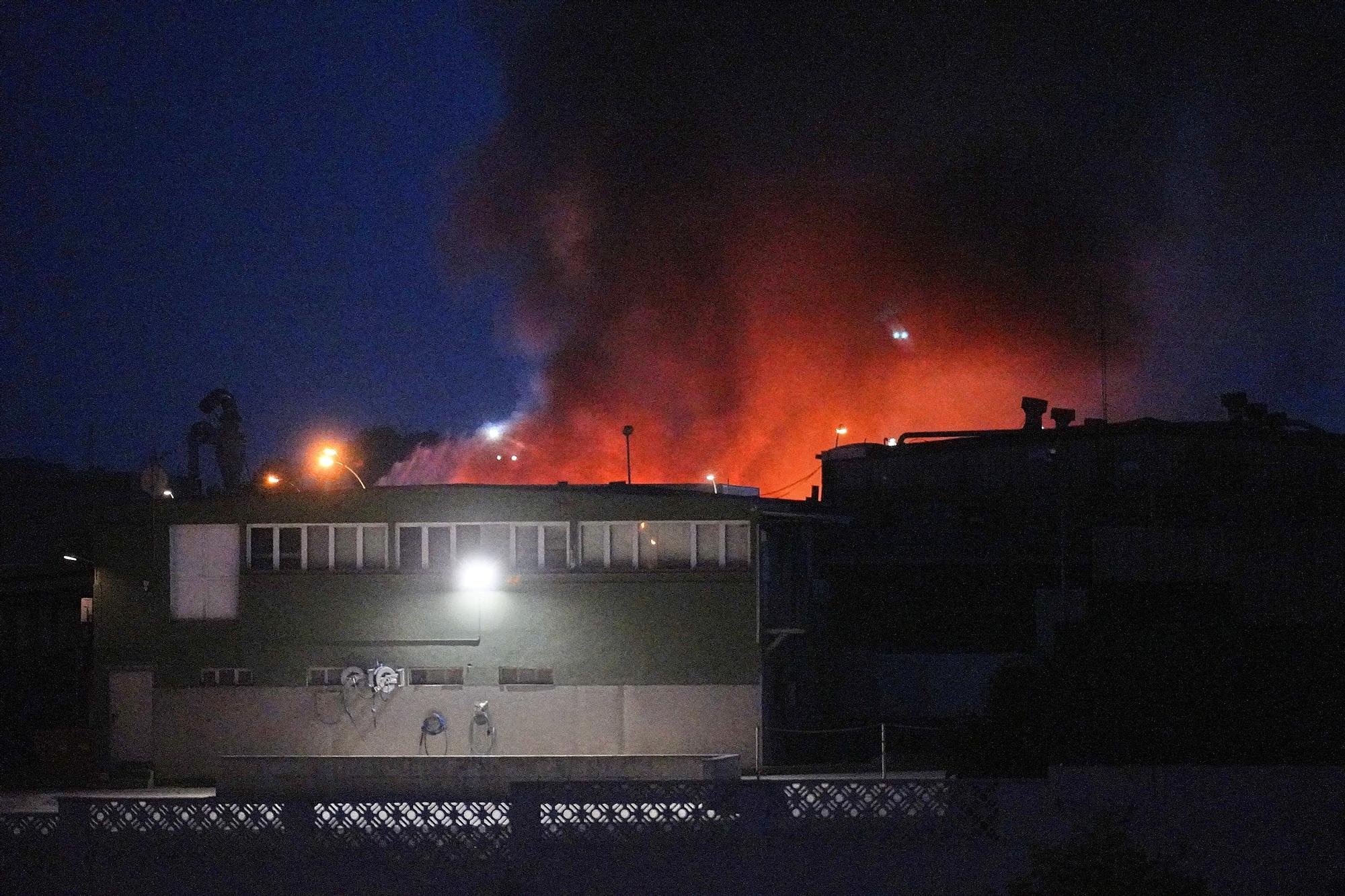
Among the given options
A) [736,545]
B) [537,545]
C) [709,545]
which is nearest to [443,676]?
[537,545]

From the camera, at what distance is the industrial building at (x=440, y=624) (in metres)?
28.7

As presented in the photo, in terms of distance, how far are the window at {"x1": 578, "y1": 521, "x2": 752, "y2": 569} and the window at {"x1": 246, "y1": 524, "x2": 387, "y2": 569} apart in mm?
3885

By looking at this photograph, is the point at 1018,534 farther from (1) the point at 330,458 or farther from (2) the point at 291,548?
(2) the point at 291,548

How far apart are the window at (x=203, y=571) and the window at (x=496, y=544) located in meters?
3.52

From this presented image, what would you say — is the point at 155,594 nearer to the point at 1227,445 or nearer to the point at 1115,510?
the point at 1115,510

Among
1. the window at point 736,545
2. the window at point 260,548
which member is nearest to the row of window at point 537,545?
the window at point 736,545

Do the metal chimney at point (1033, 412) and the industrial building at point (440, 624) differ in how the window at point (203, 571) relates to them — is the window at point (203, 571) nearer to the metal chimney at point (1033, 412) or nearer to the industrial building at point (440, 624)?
the industrial building at point (440, 624)

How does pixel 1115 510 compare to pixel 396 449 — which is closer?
pixel 1115 510

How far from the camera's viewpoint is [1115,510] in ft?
132

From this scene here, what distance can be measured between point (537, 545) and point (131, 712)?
328 inches

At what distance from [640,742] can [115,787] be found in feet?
31.0

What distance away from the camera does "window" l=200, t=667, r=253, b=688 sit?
98.2 feet

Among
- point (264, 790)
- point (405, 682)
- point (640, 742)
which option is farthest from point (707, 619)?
point (264, 790)

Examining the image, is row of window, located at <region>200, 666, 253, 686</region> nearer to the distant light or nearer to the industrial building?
the industrial building
